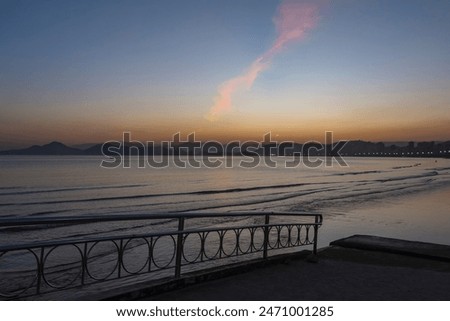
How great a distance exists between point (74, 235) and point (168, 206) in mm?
13726

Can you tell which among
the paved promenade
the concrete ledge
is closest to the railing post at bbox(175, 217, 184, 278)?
the paved promenade

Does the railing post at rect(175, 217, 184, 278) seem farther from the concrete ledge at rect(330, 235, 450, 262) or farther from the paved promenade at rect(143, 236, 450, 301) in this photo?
the concrete ledge at rect(330, 235, 450, 262)

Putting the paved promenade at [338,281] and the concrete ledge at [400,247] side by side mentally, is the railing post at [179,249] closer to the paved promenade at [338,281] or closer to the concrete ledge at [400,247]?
the paved promenade at [338,281]

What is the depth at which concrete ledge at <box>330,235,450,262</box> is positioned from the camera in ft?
29.6

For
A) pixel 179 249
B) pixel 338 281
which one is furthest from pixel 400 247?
pixel 179 249

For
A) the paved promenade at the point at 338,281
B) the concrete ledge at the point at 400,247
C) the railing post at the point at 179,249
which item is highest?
the railing post at the point at 179,249

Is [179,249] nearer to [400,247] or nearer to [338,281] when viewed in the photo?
[338,281]

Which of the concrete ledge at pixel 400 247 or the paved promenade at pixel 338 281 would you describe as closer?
the paved promenade at pixel 338 281

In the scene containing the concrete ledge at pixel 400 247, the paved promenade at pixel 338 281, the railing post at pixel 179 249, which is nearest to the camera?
the paved promenade at pixel 338 281

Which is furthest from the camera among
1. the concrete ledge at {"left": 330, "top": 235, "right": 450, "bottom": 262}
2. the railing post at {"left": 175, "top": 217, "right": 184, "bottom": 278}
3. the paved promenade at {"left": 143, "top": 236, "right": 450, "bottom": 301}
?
the concrete ledge at {"left": 330, "top": 235, "right": 450, "bottom": 262}

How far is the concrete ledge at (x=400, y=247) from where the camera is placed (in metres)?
9.01

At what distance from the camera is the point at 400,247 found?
984 cm

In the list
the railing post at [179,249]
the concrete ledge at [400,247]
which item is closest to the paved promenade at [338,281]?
the concrete ledge at [400,247]
